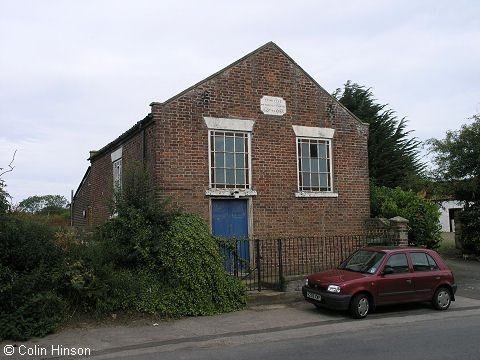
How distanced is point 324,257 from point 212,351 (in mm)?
→ 7120

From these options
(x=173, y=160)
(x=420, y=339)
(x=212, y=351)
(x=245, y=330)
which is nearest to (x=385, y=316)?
(x=420, y=339)

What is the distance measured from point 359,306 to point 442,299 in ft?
7.77

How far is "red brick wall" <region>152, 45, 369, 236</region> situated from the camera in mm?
12016

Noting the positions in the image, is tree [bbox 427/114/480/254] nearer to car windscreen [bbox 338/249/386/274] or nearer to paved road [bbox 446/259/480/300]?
paved road [bbox 446/259/480/300]

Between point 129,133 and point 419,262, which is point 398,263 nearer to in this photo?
point 419,262

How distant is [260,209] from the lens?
1284 cm

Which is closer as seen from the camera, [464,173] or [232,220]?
[232,220]

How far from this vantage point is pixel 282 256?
1282 cm

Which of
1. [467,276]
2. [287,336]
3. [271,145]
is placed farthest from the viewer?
[467,276]

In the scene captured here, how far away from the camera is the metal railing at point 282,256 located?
36.6 feet

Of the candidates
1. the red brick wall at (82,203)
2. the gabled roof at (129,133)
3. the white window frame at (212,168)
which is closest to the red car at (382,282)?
the white window frame at (212,168)

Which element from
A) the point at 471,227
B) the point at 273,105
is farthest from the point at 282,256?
the point at 471,227

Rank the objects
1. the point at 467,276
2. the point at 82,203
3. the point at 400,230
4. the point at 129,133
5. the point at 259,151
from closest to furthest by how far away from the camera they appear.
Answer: the point at 259,151, the point at 400,230, the point at 129,133, the point at 467,276, the point at 82,203

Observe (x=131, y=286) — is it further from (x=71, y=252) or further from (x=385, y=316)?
(x=385, y=316)
